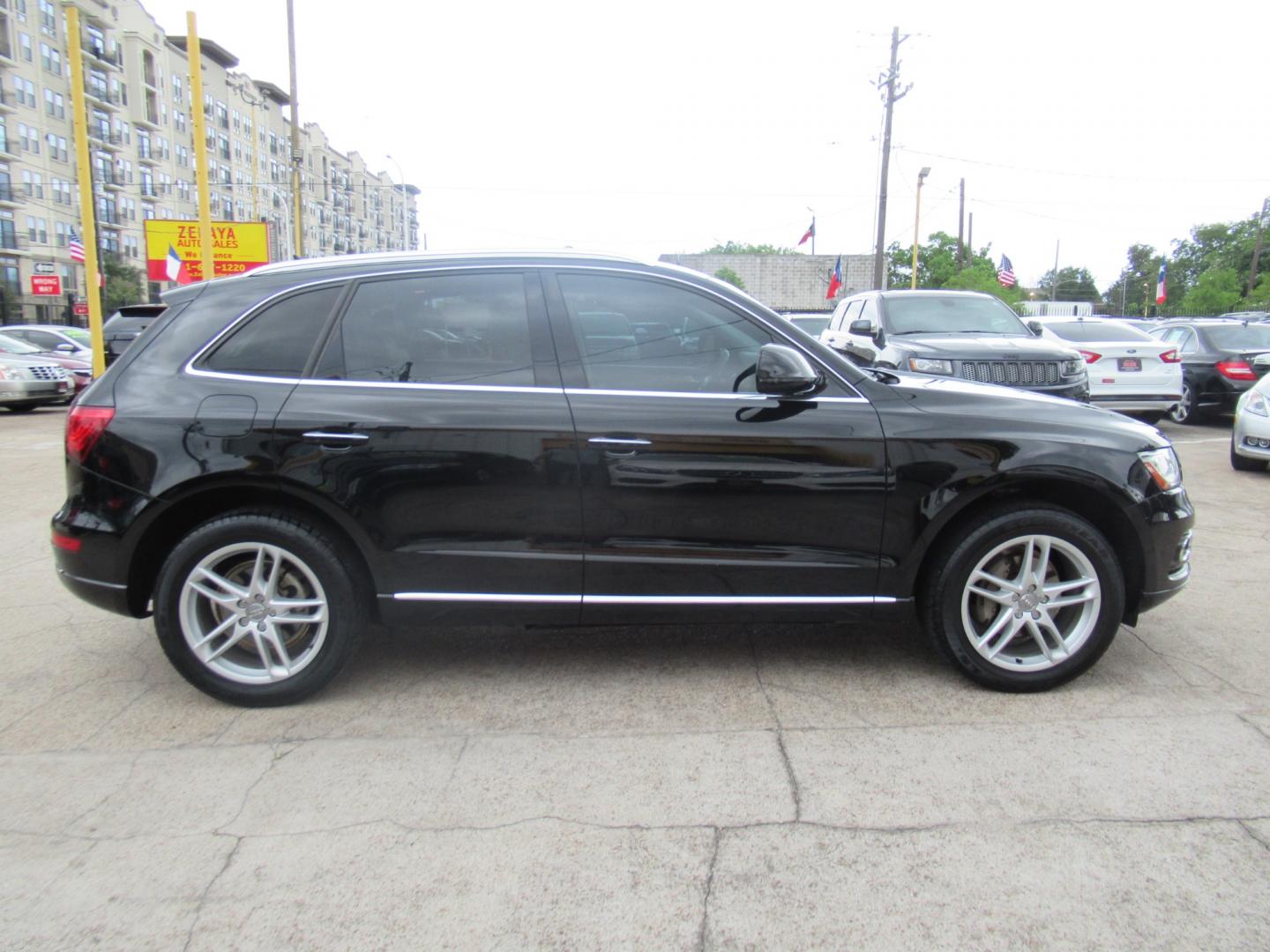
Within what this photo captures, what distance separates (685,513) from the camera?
360cm

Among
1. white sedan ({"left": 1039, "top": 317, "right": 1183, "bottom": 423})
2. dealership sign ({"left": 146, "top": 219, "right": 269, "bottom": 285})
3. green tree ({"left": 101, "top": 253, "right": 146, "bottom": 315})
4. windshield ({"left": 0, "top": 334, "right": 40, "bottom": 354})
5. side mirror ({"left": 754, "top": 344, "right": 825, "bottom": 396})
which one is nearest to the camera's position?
side mirror ({"left": 754, "top": 344, "right": 825, "bottom": 396})

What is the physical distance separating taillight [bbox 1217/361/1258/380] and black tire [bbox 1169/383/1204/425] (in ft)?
1.62

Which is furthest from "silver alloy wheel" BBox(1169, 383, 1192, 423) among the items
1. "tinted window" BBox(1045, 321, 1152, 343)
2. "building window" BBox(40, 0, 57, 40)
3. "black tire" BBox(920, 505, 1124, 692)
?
"building window" BBox(40, 0, 57, 40)

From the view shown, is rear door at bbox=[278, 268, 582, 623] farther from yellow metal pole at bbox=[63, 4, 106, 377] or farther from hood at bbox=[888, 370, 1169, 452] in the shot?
yellow metal pole at bbox=[63, 4, 106, 377]

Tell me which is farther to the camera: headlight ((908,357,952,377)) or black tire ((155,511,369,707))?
headlight ((908,357,952,377))

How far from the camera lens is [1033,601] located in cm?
371

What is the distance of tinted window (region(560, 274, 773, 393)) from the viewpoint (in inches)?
146

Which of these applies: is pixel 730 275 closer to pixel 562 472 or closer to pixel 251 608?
pixel 562 472

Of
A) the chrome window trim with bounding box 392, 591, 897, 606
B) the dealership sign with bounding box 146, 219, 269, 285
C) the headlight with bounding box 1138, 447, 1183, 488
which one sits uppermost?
the dealership sign with bounding box 146, 219, 269, 285

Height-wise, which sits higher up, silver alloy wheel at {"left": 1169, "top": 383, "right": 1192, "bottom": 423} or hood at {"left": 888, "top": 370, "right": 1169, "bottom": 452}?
hood at {"left": 888, "top": 370, "right": 1169, "bottom": 452}

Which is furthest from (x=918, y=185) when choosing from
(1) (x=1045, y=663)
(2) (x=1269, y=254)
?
(2) (x=1269, y=254)

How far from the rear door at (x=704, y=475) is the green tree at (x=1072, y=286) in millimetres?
119231

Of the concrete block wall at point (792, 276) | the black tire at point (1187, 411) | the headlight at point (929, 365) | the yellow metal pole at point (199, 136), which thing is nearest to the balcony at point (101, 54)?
the concrete block wall at point (792, 276)

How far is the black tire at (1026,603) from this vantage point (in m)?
3.66
